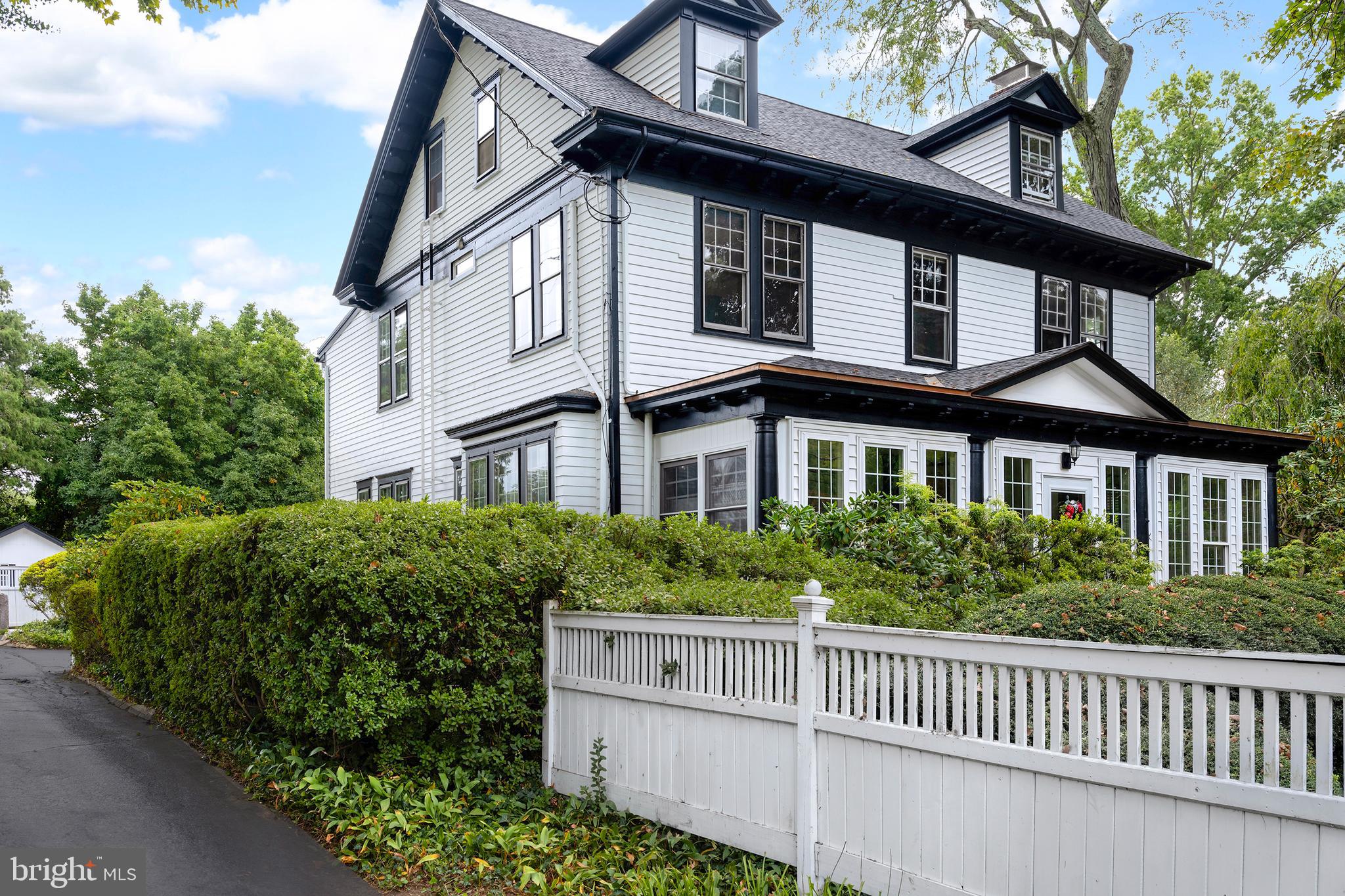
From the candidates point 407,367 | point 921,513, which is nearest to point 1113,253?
point 921,513

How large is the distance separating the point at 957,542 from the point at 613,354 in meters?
4.72

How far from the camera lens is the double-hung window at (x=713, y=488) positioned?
12.4m

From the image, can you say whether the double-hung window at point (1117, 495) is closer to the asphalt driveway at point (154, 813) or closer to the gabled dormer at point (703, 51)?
the gabled dormer at point (703, 51)

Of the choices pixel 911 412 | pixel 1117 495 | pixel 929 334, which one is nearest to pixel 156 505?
pixel 911 412

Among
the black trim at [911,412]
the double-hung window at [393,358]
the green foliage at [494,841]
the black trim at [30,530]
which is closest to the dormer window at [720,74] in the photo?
the black trim at [911,412]

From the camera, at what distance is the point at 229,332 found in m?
40.2

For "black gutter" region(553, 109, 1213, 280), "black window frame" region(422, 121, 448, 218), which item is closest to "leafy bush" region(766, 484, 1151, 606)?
"black gutter" region(553, 109, 1213, 280)

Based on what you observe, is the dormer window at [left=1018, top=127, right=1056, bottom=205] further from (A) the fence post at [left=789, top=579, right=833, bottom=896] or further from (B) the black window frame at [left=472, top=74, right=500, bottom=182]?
(A) the fence post at [left=789, top=579, right=833, bottom=896]

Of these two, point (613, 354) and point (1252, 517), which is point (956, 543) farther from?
point (1252, 517)

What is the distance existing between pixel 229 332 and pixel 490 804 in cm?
3742

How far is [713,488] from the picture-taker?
1280 cm

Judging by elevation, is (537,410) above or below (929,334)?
below

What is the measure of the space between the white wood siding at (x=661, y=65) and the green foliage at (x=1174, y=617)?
9.61 metres

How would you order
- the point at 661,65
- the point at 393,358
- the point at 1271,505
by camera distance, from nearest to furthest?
1. the point at 661,65
2. the point at 1271,505
3. the point at 393,358
